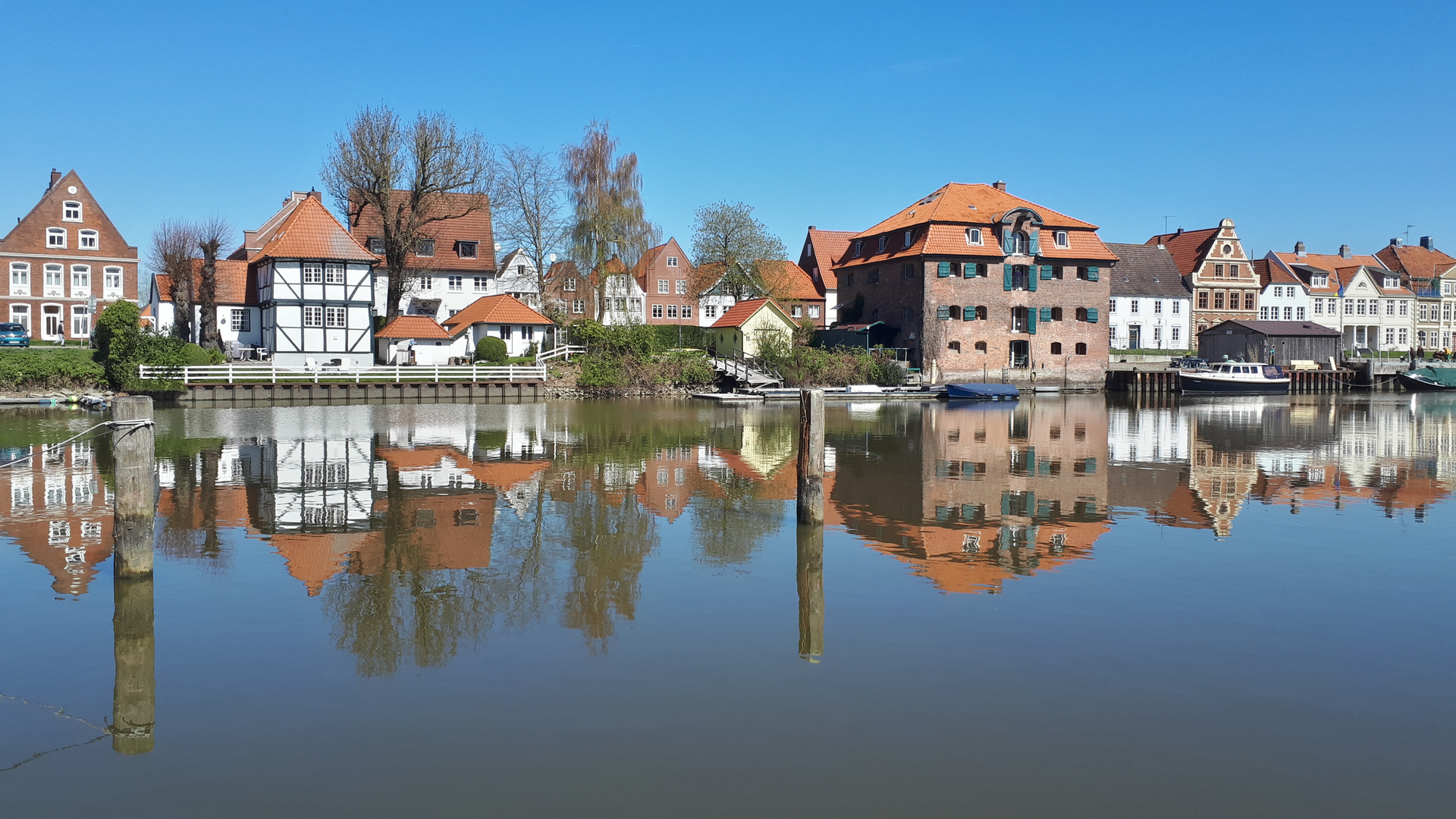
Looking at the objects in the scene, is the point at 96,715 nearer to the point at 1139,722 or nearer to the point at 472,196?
the point at 1139,722

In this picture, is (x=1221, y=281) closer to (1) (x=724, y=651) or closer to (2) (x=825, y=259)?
(2) (x=825, y=259)

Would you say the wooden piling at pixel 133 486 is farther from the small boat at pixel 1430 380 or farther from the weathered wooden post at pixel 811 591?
the small boat at pixel 1430 380

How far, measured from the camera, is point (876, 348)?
5959 cm

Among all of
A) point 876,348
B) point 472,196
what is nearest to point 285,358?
point 472,196

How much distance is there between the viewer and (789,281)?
70000 millimetres

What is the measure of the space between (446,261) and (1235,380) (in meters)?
44.9

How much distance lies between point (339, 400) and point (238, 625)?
36258 mm

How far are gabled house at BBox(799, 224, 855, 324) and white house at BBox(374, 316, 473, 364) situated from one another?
2806 centimetres

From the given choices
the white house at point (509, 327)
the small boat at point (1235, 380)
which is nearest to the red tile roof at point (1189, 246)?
the small boat at point (1235, 380)

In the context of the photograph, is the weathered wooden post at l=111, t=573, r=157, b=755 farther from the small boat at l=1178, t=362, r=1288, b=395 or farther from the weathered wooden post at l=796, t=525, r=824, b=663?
the small boat at l=1178, t=362, r=1288, b=395

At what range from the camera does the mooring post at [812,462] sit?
547 inches

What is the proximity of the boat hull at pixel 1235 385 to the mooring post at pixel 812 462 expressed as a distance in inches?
1995

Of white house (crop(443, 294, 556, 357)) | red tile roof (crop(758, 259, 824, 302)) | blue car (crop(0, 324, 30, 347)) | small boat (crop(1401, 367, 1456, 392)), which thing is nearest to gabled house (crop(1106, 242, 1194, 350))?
small boat (crop(1401, 367, 1456, 392))

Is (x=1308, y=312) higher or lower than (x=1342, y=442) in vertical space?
higher
